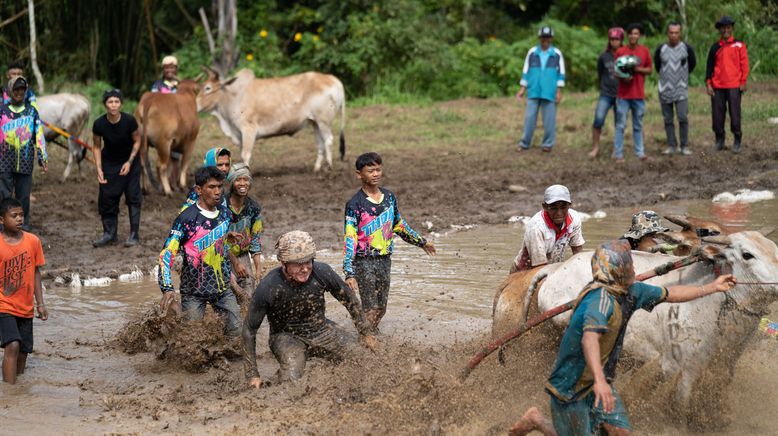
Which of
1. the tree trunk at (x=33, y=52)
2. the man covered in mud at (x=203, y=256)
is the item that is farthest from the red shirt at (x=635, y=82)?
the tree trunk at (x=33, y=52)

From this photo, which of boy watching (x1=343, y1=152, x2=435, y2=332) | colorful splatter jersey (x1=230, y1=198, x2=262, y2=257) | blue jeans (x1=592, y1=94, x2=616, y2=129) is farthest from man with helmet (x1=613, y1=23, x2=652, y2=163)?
colorful splatter jersey (x1=230, y1=198, x2=262, y2=257)

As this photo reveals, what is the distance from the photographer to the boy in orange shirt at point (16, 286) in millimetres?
6945

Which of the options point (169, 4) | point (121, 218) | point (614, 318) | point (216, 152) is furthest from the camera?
point (169, 4)

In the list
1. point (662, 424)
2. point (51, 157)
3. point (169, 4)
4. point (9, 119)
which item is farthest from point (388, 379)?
point (169, 4)

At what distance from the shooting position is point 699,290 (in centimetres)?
496

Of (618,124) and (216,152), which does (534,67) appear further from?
Answer: (216,152)

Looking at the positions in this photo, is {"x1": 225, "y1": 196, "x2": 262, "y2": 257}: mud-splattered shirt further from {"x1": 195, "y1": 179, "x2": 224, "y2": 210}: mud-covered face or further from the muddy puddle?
the muddy puddle

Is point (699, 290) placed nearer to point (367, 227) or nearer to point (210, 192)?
Result: point (367, 227)

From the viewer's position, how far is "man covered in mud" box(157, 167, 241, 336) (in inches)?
279

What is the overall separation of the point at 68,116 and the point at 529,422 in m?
12.1

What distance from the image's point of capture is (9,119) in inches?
420

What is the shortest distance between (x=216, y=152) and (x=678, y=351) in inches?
166

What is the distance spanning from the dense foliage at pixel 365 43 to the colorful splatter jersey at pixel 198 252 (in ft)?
46.3

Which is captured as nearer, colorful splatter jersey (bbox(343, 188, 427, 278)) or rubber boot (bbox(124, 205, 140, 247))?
colorful splatter jersey (bbox(343, 188, 427, 278))
